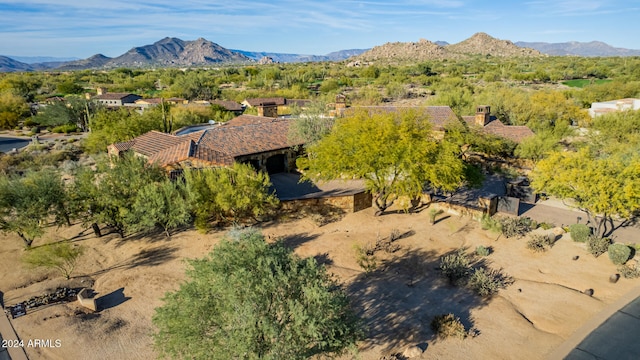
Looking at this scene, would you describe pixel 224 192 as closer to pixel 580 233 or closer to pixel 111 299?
pixel 111 299

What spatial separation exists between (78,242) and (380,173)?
67.9 feet

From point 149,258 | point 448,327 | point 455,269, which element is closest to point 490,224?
point 455,269

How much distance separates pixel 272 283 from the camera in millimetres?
11125

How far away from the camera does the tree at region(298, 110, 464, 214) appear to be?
23.3 meters

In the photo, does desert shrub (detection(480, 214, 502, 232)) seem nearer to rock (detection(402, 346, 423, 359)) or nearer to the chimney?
rock (detection(402, 346, 423, 359))

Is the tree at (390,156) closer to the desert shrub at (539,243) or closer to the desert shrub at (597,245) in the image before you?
the desert shrub at (539,243)

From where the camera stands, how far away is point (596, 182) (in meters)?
20.0

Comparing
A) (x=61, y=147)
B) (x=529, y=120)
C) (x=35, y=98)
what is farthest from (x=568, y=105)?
(x=35, y=98)

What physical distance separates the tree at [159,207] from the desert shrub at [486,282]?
16.8 meters

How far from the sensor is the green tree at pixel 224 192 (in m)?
23.1

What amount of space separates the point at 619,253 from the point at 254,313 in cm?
2051

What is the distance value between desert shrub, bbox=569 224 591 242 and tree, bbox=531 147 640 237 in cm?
75

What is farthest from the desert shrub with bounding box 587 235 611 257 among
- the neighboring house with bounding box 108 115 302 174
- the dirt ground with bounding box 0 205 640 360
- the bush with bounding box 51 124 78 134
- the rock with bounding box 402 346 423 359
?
the bush with bounding box 51 124 78 134

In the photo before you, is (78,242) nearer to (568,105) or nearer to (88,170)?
(88,170)
